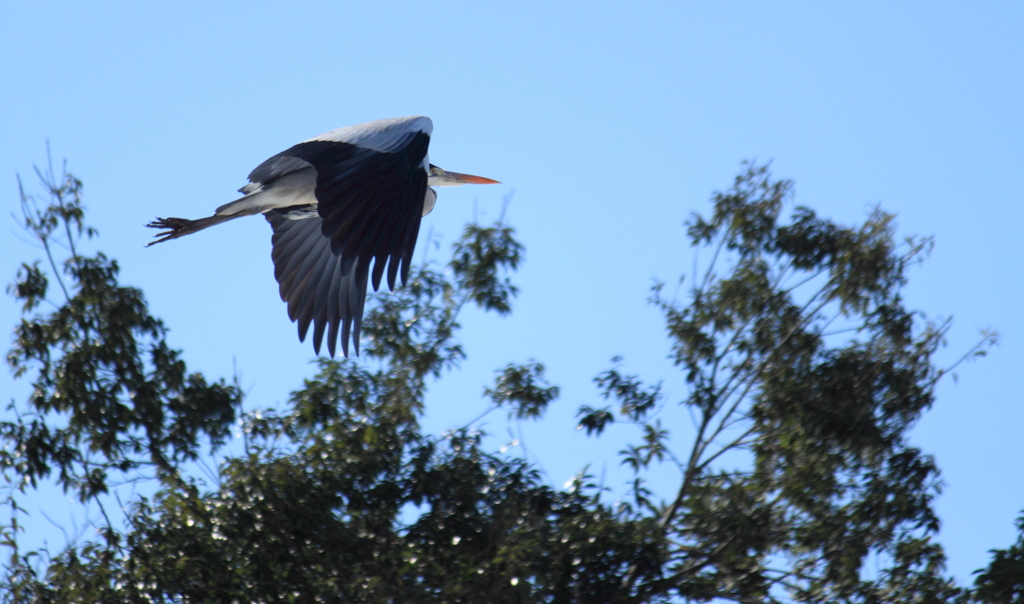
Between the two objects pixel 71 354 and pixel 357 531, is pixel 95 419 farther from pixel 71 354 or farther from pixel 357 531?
pixel 357 531

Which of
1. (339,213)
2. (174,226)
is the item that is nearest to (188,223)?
(174,226)

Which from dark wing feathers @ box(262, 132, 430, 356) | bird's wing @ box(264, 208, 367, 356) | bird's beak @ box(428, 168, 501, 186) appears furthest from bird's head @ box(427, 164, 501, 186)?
dark wing feathers @ box(262, 132, 430, 356)

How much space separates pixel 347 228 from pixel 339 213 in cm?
9

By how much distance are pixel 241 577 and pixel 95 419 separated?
2162 millimetres

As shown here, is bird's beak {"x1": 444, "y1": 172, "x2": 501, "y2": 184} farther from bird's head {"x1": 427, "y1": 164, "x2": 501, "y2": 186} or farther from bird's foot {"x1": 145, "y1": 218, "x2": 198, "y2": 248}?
bird's foot {"x1": 145, "y1": 218, "x2": 198, "y2": 248}

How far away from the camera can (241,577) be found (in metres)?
7.88

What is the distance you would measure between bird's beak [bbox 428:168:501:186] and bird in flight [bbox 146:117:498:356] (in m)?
1.34

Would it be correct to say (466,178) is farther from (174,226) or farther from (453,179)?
(174,226)

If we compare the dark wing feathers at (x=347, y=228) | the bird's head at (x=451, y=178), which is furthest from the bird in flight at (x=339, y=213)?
the bird's head at (x=451, y=178)

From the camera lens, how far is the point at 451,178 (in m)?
9.07

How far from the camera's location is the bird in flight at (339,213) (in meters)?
5.91

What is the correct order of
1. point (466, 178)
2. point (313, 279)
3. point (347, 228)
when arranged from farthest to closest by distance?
point (466, 178) < point (313, 279) < point (347, 228)

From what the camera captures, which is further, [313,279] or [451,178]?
[451,178]

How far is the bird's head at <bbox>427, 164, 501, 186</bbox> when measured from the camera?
902cm
